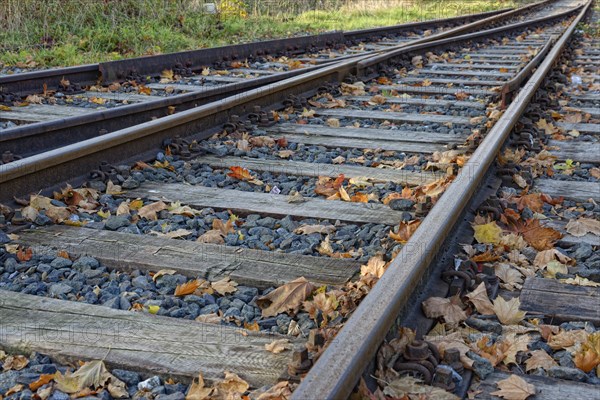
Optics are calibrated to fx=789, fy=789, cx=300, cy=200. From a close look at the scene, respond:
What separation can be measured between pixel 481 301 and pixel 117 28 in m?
10.2

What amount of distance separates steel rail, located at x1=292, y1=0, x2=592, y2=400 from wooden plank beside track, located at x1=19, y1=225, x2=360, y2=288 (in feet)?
1.38

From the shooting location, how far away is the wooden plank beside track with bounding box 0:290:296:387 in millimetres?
2529

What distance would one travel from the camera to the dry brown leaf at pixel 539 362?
2.54 meters

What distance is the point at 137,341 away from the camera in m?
2.69

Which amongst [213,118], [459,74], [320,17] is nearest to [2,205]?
[213,118]

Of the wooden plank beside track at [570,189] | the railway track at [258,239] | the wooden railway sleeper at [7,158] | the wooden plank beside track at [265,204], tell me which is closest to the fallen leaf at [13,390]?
the railway track at [258,239]

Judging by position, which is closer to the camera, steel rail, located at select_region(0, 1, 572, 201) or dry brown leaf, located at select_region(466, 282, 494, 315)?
dry brown leaf, located at select_region(466, 282, 494, 315)

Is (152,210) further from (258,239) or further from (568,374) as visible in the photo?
(568,374)

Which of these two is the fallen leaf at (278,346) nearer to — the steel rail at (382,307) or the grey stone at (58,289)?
the steel rail at (382,307)

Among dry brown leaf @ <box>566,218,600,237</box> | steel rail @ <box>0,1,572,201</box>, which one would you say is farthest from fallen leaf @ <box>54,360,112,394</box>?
dry brown leaf @ <box>566,218,600,237</box>

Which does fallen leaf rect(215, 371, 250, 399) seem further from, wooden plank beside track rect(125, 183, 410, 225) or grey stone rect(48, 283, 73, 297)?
wooden plank beside track rect(125, 183, 410, 225)

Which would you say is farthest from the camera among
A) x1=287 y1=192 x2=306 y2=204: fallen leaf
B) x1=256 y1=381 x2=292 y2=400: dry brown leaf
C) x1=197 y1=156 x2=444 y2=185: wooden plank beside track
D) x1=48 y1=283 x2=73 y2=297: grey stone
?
x1=197 y1=156 x2=444 y2=185: wooden plank beside track

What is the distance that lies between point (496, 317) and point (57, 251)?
6.34 feet

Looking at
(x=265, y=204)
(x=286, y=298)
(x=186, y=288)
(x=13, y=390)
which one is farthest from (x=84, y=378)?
(x=265, y=204)
